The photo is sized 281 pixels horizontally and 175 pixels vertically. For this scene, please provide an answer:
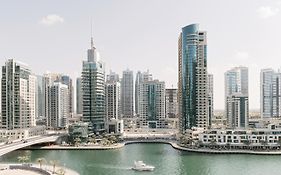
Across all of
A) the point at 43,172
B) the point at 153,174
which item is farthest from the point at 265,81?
the point at 43,172

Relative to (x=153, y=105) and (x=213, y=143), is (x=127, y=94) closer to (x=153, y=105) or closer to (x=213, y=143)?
(x=153, y=105)

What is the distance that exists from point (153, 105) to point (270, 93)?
114 ft

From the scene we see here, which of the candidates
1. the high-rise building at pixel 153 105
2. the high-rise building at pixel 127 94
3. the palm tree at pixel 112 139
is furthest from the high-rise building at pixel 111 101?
the high-rise building at pixel 127 94

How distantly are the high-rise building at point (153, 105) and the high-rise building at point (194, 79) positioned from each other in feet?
87.5

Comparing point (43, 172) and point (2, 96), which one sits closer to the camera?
point (43, 172)

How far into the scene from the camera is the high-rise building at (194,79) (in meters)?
67.3

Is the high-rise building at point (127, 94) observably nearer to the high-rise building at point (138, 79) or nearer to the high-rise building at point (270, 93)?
the high-rise building at point (138, 79)

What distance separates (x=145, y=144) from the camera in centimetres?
6538

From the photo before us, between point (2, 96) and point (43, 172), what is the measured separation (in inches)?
1524

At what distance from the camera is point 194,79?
222ft

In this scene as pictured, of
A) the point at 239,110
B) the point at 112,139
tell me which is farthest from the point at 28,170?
the point at 239,110

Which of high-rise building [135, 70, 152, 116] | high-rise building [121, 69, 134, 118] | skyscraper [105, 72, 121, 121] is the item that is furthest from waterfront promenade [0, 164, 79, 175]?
high-rise building [135, 70, 152, 116]

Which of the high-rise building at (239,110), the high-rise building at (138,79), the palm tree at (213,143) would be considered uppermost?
the high-rise building at (138,79)

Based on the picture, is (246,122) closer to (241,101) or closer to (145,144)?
(241,101)
